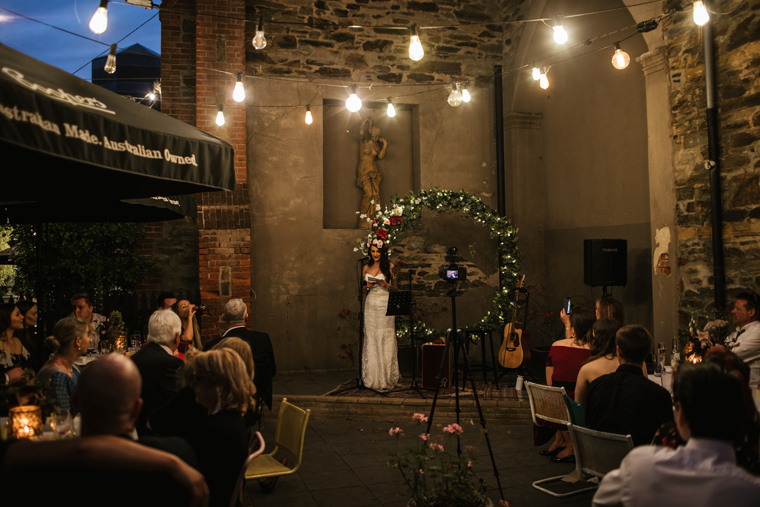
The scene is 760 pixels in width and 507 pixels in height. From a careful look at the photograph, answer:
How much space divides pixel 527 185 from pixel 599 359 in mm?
6322

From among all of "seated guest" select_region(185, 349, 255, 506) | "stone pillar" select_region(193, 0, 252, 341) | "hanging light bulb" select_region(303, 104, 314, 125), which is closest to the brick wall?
"stone pillar" select_region(193, 0, 252, 341)

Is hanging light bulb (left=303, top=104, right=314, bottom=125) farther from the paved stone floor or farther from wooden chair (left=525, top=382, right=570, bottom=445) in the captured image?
wooden chair (left=525, top=382, right=570, bottom=445)

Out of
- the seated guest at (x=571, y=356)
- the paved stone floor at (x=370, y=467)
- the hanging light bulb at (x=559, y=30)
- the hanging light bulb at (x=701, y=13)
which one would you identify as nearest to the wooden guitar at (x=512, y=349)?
the paved stone floor at (x=370, y=467)

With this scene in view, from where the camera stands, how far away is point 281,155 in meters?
9.49

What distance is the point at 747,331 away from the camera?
16.6 ft

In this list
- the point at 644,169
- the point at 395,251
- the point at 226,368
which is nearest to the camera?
the point at 226,368

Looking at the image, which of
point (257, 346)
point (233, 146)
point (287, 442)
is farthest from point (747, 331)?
point (233, 146)

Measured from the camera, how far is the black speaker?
7578mm

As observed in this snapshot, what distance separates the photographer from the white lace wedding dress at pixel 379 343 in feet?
26.0

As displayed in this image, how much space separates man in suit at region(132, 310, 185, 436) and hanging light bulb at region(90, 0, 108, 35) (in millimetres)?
2384

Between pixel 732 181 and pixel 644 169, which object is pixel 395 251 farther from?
pixel 732 181

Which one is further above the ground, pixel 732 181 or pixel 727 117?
pixel 727 117

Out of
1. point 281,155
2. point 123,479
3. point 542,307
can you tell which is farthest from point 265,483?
point 542,307

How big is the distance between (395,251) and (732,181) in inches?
200
